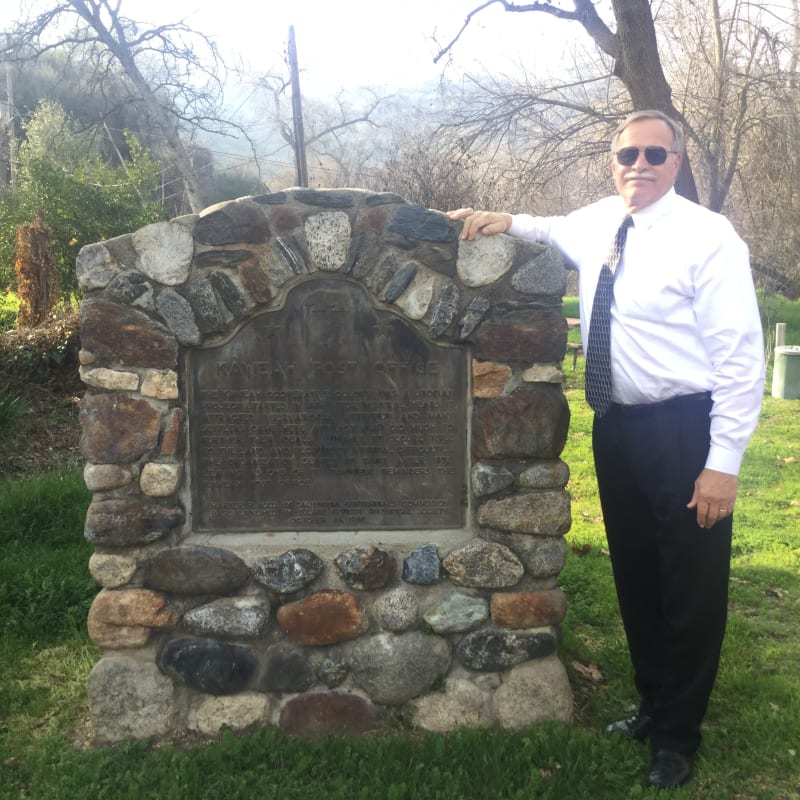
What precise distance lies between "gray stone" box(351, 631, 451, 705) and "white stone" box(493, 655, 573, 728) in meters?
0.29

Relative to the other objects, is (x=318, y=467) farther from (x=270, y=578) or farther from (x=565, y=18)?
(x=565, y=18)

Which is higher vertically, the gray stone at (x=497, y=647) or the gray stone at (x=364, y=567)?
the gray stone at (x=364, y=567)

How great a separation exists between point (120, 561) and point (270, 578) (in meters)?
0.57

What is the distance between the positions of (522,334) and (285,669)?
5.10 ft

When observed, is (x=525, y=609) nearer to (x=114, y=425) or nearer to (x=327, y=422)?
(x=327, y=422)

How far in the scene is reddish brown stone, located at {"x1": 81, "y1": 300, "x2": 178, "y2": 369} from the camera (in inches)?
106

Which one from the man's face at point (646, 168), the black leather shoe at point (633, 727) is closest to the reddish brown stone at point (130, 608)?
the black leather shoe at point (633, 727)

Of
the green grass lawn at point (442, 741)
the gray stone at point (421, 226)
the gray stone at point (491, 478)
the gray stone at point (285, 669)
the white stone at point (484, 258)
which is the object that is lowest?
the green grass lawn at point (442, 741)

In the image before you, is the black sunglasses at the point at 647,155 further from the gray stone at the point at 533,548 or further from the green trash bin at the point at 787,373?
the green trash bin at the point at 787,373

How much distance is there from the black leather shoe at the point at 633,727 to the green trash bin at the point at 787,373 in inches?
309

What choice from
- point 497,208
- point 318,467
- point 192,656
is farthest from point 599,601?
point 497,208

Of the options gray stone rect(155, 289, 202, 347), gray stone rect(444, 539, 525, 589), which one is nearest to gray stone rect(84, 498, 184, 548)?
gray stone rect(155, 289, 202, 347)

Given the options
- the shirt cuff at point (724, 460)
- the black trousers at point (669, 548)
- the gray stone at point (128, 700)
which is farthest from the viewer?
the gray stone at point (128, 700)

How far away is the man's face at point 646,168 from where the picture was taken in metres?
2.52
